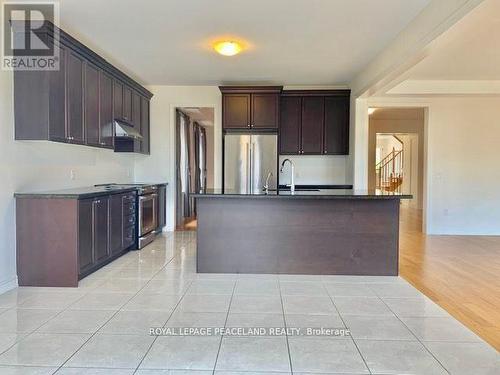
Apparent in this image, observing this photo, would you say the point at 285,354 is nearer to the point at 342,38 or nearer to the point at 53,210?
the point at 53,210

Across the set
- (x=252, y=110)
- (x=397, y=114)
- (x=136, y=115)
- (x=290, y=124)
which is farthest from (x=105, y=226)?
(x=397, y=114)

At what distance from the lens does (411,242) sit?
6000mm

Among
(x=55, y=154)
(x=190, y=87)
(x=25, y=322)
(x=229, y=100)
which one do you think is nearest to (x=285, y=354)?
(x=25, y=322)

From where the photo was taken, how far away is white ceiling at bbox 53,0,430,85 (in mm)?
3453

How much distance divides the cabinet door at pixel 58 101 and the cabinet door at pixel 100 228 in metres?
0.76

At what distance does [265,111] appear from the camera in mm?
6340

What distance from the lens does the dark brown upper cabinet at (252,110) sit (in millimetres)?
6332

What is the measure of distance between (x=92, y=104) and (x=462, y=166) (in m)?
6.11

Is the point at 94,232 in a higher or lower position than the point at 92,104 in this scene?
lower

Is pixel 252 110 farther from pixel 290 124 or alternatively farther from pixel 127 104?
pixel 127 104

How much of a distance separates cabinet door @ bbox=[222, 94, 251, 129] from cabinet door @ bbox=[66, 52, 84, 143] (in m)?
2.63

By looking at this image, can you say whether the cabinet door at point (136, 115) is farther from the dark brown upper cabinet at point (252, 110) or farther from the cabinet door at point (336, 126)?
the cabinet door at point (336, 126)

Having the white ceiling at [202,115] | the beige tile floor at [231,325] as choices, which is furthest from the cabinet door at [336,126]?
the beige tile floor at [231,325]

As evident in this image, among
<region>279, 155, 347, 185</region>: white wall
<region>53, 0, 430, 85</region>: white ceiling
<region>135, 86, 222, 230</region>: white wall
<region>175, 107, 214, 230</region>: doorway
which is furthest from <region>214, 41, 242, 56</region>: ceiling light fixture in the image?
<region>279, 155, 347, 185</region>: white wall
